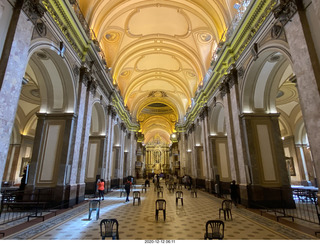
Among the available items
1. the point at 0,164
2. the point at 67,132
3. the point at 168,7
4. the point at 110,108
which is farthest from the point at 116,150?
the point at 0,164

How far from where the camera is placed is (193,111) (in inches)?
720

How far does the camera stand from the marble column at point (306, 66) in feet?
13.7

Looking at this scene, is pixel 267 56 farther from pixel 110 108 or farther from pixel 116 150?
pixel 116 150

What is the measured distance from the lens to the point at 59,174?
7.35 meters

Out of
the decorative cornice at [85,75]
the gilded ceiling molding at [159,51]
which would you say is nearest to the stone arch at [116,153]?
the gilded ceiling molding at [159,51]

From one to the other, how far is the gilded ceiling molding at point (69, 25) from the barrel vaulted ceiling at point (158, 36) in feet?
5.22

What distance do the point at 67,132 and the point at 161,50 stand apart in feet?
37.6

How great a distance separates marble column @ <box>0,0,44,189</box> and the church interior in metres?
0.03

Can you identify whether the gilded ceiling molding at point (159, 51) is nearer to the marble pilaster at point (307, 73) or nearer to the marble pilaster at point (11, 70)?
the marble pilaster at point (11, 70)

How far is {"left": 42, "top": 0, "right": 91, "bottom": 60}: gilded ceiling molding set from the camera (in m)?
6.54

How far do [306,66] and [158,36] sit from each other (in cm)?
1184

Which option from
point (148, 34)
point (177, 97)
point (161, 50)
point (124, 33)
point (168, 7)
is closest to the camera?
point (168, 7)

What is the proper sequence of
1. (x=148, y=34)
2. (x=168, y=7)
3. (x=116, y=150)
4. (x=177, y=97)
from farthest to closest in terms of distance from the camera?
(x=177, y=97)
(x=116, y=150)
(x=148, y=34)
(x=168, y=7)

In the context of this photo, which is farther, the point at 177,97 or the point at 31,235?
the point at 177,97
